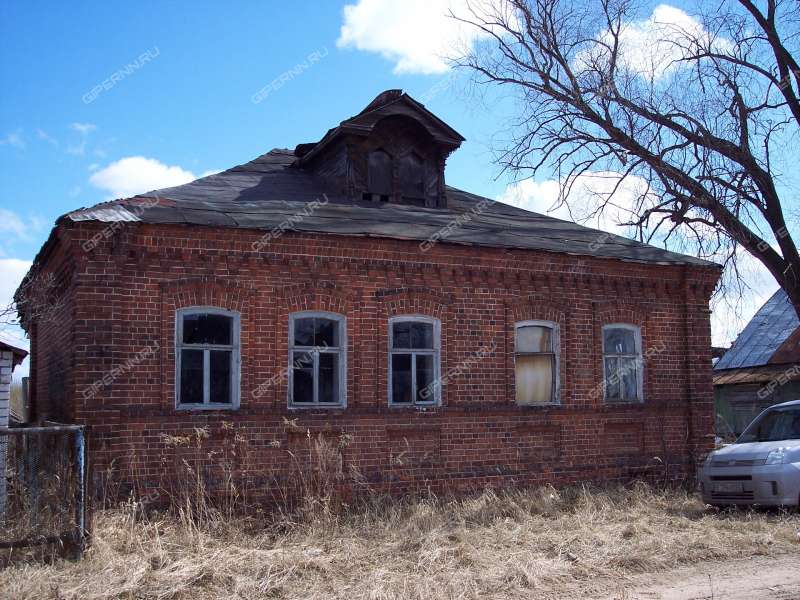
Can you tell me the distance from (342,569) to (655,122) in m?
11.7

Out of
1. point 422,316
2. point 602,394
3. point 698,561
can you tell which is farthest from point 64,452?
point 602,394

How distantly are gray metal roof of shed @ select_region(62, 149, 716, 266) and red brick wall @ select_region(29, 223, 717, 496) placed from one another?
0.21 m

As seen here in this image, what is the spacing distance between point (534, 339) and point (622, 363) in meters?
1.89

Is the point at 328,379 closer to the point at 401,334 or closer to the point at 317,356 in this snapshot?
the point at 317,356

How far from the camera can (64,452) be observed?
976 cm

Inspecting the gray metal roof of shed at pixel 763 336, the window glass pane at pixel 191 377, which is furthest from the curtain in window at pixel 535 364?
the gray metal roof of shed at pixel 763 336

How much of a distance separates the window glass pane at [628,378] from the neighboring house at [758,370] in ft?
32.1

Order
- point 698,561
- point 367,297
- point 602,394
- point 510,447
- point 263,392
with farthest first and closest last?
point 602,394 < point 510,447 < point 367,297 < point 263,392 < point 698,561

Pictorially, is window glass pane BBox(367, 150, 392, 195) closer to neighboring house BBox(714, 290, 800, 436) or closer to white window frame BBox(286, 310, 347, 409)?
white window frame BBox(286, 310, 347, 409)

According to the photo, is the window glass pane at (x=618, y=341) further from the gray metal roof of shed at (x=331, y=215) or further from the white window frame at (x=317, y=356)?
the white window frame at (x=317, y=356)

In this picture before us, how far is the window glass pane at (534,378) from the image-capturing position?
13.0 metres

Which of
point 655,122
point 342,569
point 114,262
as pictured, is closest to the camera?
point 342,569

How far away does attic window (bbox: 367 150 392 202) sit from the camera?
1441 cm

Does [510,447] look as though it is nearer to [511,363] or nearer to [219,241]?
[511,363]
